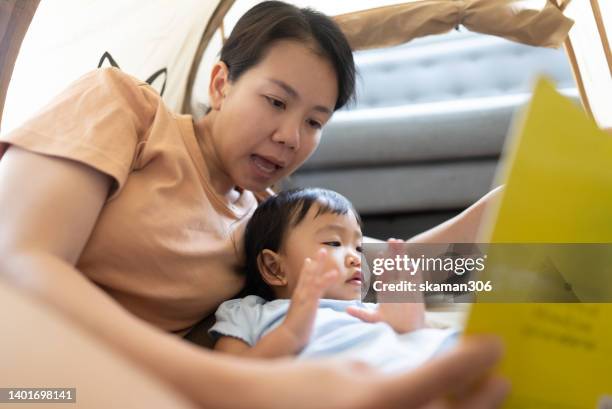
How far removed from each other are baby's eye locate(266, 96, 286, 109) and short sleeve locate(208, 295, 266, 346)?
267mm

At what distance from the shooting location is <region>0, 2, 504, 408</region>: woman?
0.38 meters

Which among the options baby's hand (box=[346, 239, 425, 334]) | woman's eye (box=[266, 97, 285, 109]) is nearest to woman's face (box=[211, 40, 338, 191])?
woman's eye (box=[266, 97, 285, 109])

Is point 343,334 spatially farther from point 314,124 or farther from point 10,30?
point 10,30

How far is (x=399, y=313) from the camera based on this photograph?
72 cm

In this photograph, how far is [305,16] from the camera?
897 millimetres

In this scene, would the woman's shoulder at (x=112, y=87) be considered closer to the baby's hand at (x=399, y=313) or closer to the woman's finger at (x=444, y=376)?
the baby's hand at (x=399, y=313)

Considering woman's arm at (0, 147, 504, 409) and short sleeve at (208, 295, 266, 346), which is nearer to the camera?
woman's arm at (0, 147, 504, 409)

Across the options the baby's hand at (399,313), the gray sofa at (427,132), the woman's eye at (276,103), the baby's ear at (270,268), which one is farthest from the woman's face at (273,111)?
the gray sofa at (427,132)

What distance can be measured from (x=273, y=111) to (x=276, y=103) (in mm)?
13

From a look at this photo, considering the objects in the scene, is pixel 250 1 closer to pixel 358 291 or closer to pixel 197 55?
pixel 197 55

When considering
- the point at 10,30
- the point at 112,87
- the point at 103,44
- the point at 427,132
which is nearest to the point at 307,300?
the point at 112,87

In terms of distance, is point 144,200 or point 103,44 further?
point 103,44

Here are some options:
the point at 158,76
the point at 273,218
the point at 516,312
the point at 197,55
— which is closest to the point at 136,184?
the point at 273,218

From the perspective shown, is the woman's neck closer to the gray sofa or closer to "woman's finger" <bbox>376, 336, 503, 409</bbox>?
"woman's finger" <bbox>376, 336, 503, 409</bbox>
